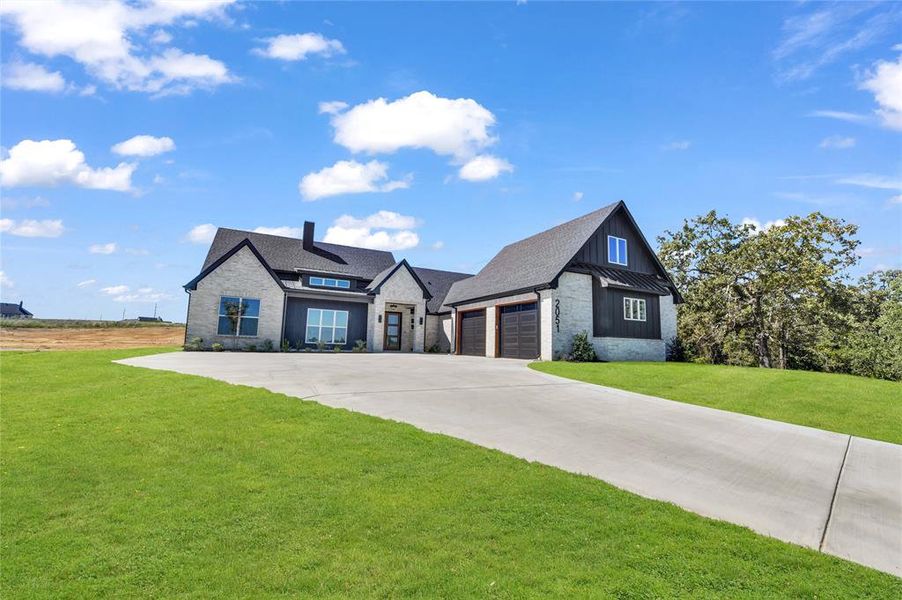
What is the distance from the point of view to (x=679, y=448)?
722cm

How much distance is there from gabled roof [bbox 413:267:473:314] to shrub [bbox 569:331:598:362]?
38.2 ft

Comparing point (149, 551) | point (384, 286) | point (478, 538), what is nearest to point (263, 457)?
point (149, 551)

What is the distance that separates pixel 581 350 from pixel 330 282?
16.8 m

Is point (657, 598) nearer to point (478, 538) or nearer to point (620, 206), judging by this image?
point (478, 538)

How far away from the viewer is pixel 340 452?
621cm

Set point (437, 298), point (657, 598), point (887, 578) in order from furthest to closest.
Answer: point (437, 298) → point (887, 578) → point (657, 598)

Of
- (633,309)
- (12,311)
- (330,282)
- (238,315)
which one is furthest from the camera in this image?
(12,311)

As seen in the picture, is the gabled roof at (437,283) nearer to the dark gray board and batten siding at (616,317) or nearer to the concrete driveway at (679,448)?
the dark gray board and batten siding at (616,317)

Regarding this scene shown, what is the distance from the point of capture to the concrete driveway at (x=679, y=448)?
16.2 feet

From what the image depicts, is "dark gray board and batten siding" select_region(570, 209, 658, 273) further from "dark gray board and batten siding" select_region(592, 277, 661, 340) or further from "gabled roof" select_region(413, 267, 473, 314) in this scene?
"gabled roof" select_region(413, 267, 473, 314)

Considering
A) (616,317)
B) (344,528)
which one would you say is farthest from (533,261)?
(344,528)

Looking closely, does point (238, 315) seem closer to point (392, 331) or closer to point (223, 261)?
point (223, 261)

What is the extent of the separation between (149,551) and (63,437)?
436 cm

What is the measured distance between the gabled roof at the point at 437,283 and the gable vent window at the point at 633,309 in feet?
39.9
